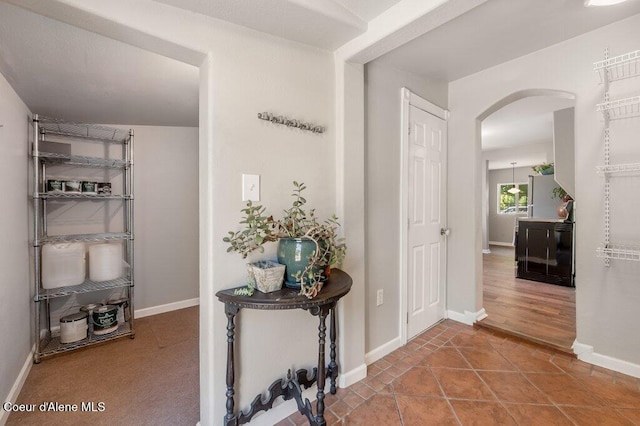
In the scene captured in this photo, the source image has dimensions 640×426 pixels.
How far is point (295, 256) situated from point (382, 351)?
137 centimetres

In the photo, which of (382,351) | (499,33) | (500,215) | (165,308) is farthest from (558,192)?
(165,308)

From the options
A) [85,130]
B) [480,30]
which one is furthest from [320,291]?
[85,130]

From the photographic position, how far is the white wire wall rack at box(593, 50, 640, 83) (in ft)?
6.20

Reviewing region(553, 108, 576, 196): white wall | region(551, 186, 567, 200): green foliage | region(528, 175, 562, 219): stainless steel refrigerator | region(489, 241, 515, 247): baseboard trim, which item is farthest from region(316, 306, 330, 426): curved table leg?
region(489, 241, 515, 247): baseboard trim

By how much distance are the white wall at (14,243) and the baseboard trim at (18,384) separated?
0.05 feet

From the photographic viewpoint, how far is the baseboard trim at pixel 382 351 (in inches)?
83.5

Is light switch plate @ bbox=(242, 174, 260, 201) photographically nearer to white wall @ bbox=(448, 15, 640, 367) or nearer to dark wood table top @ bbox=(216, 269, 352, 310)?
dark wood table top @ bbox=(216, 269, 352, 310)

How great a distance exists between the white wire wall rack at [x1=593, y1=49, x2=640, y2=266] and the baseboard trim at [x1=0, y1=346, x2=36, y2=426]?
3931mm

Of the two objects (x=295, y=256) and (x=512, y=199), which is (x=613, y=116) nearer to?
(x=295, y=256)

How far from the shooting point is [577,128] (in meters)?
2.16

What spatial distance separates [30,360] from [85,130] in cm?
201

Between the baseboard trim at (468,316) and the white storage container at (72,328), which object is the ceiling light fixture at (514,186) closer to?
the baseboard trim at (468,316)

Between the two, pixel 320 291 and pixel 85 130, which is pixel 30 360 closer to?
pixel 85 130

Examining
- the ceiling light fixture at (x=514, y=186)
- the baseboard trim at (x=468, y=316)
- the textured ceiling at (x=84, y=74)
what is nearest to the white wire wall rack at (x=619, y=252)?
the baseboard trim at (x=468, y=316)
